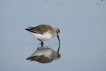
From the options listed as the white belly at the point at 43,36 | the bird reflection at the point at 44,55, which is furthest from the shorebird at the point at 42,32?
the bird reflection at the point at 44,55

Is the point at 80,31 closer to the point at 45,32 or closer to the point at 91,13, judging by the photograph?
the point at 45,32

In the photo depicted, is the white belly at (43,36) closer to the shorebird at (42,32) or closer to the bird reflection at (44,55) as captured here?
the shorebird at (42,32)

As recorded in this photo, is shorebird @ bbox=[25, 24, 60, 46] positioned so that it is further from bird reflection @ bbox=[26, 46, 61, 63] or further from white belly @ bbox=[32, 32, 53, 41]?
bird reflection @ bbox=[26, 46, 61, 63]

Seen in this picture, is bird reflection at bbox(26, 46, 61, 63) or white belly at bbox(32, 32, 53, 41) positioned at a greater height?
white belly at bbox(32, 32, 53, 41)

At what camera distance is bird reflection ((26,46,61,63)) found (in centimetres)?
903

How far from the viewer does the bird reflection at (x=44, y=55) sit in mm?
9027

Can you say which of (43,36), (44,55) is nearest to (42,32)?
(43,36)

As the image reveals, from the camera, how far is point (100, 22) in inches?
518

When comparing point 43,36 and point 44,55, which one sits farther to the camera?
point 43,36

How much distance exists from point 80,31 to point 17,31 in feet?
6.46

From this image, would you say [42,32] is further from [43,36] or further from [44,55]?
[44,55]

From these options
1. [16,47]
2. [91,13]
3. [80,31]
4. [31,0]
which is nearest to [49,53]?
[16,47]

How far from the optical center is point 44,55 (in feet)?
30.4

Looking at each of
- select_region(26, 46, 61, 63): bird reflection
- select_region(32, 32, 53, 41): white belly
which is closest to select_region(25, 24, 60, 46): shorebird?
select_region(32, 32, 53, 41): white belly
